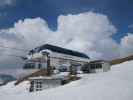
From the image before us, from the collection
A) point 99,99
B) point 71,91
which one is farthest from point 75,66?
point 99,99

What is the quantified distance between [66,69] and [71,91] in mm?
32288

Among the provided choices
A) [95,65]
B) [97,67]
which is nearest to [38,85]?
[97,67]

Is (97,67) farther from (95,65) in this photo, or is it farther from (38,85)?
(38,85)

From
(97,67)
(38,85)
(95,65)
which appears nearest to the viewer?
(38,85)

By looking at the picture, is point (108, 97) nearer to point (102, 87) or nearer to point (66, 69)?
point (102, 87)

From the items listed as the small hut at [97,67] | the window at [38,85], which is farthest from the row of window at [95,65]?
the window at [38,85]

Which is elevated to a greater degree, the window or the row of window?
the row of window

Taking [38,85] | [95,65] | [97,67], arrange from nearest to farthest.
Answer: [38,85] → [97,67] → [95,65]

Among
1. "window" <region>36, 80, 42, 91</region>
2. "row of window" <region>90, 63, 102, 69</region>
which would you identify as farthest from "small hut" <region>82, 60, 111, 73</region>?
"window" <region>36, 80, 42, 91</region>

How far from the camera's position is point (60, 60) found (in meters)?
57.0

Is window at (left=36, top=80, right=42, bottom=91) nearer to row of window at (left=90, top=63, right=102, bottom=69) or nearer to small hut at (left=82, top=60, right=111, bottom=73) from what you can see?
small hut at (left=82, top=60, right=111, bottom=73)

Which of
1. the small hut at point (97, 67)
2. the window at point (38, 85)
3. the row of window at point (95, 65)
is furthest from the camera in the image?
the row of window at point (95, 65)

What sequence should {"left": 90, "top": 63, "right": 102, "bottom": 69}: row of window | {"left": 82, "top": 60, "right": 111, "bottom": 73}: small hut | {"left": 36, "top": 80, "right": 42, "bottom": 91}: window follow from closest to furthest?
{"left": 36, "top": 80, "right": 42, "bottom": 91}: window → {"left": 82, "top": 60, "right": 111, "bottom": 73}: small hut → {"left": 90, "top": 63, "right": 102, "bottom": 69}: row of window

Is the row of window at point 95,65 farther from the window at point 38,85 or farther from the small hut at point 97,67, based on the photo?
the window at point 38,85
